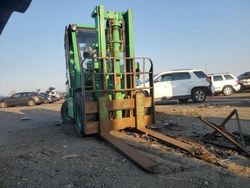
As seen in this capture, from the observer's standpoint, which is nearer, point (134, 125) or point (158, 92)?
point (134, 125)

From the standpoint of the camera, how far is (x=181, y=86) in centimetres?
2092

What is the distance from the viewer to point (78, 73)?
9.60 m

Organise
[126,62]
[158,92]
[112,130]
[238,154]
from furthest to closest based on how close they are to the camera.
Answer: [158,92]
[126,62]
[112,130]
[238,154]

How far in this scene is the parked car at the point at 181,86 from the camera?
20.8m

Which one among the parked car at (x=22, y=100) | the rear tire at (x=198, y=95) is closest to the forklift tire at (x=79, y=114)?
the rear tire at (x=198, y=95)

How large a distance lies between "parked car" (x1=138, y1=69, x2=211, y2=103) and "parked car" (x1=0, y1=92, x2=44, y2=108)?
16.3 meters

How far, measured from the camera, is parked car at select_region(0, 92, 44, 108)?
3309cm

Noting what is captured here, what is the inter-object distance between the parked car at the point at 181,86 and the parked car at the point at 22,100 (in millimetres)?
16263

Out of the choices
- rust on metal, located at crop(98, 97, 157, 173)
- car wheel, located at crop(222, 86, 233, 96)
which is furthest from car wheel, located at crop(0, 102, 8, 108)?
rust on metal, located at crop(98, 97, 157, 173)

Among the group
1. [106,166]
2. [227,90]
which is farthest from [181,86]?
[106,166]

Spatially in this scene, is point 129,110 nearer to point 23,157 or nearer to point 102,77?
point 102,77

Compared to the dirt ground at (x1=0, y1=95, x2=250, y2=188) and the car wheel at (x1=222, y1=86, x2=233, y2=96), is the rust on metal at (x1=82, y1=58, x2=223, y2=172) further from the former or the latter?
the car wheel at (x1=222, y1=86, x2=233, y2=96)

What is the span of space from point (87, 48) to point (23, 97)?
24.9 metres

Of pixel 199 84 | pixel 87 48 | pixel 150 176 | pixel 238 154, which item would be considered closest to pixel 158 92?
pixel 199 84
